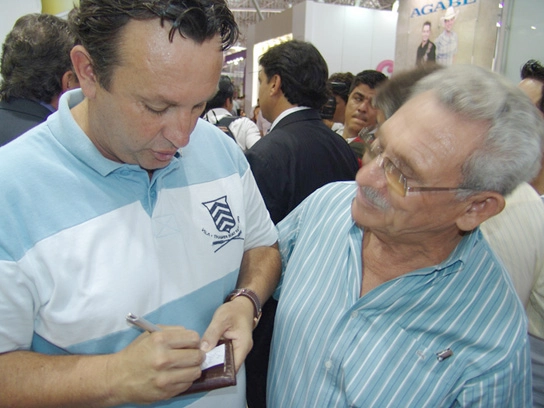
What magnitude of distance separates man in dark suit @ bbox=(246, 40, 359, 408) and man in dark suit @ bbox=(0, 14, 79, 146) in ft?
3.43

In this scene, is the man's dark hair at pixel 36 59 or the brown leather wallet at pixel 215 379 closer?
the brown leather wallet at pixel 215 379

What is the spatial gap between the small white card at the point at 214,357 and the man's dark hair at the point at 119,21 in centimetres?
69

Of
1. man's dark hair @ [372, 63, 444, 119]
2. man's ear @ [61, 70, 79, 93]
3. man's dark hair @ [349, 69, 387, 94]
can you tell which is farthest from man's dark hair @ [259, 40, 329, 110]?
man's dark hair @ [372, 63, 444, 119]

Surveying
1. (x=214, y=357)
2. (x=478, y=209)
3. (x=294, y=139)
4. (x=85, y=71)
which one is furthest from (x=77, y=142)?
(x=294, y=139)

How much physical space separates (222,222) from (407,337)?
2.00 feet

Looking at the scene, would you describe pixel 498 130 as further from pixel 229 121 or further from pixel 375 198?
pixel 229 121

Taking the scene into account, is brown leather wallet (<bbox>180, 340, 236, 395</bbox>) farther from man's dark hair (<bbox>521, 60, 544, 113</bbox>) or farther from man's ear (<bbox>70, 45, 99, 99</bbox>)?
man's dark hair (<bbox>521, 60, 544, 113</bbox>)

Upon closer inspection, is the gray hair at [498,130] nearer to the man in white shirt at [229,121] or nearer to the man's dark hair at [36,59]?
the man's dark hair at [36,59]

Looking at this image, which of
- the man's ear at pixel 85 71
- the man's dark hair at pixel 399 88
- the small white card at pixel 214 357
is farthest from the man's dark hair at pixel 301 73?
the small white card at pixel 214 357

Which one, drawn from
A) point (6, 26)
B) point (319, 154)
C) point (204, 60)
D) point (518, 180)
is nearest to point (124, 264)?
point (204, 60)

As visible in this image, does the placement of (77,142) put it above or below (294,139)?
above

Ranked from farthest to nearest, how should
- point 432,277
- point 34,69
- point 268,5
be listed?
1. point 268,5
2. point 34,69
3. point 432,277

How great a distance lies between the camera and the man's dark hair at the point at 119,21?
986mm

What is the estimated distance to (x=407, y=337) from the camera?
4.03 feet
